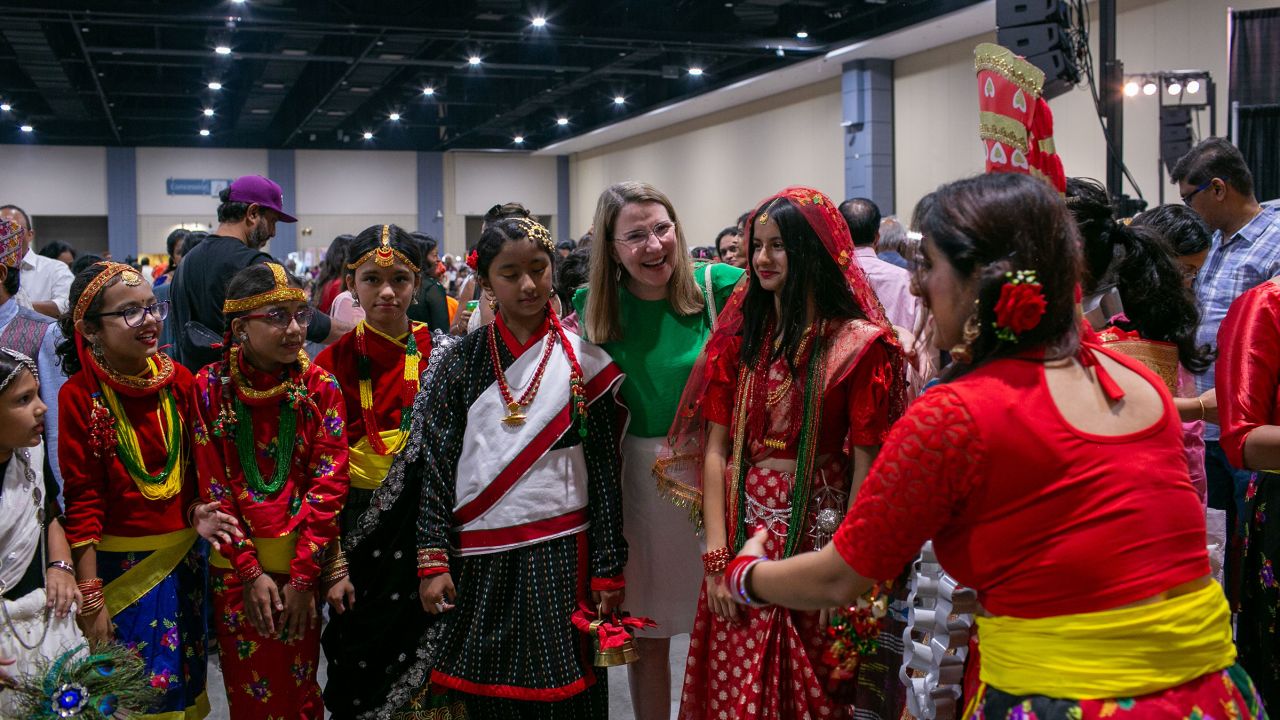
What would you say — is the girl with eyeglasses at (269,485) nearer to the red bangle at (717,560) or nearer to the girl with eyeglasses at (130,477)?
the girl with eyeglasses at (130,477)

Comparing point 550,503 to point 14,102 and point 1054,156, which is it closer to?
point 1054,156

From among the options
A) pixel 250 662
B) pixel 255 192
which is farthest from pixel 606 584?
pixel 255 192

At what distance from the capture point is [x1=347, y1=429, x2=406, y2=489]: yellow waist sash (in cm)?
289

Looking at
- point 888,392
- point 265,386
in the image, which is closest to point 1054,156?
point 888,392

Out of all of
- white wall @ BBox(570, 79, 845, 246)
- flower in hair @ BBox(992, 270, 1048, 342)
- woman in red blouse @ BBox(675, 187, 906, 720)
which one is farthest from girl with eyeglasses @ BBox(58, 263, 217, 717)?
white wall @ BBox(570, 79, 845, 246)

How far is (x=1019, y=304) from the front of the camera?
133cm

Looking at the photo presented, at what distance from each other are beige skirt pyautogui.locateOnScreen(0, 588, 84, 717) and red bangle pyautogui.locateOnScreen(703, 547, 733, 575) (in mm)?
1389

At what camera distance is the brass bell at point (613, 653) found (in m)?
2.40

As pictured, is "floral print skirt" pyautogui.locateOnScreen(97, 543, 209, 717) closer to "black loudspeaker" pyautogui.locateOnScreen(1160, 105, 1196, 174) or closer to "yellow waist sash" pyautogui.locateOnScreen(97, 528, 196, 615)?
"yellow waist sash" pyautogui.locateOnScreen(97, 528, 196, 615)

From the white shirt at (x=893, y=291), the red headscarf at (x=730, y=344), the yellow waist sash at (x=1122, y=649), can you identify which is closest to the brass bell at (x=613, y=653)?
the red headscarf at (x=730, y=344)

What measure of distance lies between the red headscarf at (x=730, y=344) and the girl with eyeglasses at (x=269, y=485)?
2.89 ft

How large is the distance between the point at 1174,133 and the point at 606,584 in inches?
284

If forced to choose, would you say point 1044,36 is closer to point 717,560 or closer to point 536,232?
point 536,232

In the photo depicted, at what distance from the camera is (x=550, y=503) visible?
2.50m
